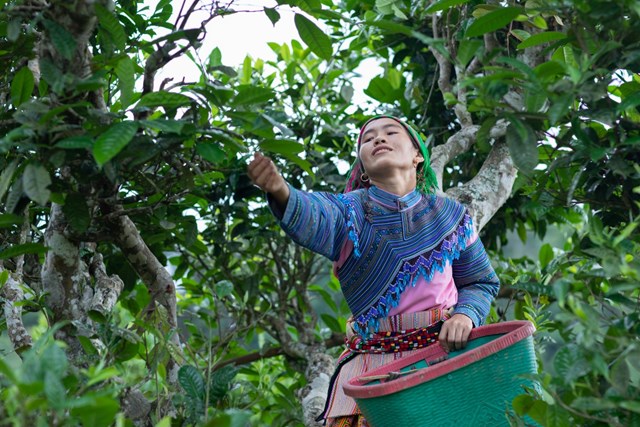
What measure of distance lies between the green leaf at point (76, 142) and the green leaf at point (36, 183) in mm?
63

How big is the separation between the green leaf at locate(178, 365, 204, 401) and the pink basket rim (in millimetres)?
300

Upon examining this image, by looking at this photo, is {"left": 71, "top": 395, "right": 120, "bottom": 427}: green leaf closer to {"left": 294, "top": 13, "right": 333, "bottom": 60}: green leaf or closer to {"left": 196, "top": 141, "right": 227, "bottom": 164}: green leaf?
{"left": 196, "top": 141, "right": 227, "bottom": 164}: green leaf

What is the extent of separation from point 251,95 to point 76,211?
1.55 feet

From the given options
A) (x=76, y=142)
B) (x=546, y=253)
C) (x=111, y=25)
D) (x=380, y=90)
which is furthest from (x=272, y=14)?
(x=546, y=253)

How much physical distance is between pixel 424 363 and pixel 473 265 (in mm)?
362

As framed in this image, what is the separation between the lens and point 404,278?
228 cm

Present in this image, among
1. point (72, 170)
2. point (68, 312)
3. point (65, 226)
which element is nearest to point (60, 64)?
point (72, 170)

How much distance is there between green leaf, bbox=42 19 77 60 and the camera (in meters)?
1.85

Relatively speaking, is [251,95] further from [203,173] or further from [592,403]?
[592,403]

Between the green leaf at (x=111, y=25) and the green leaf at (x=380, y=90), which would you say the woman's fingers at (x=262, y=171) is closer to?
the green leaf at (x=111, y=25)

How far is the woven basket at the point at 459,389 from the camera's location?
1868 millimetres

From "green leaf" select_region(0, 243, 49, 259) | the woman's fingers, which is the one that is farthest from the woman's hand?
"green leaf" select_region(0, 243, 49, 259)

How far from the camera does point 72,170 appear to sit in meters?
2.06

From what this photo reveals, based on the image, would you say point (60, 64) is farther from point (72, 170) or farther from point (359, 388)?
point (359, 388)
